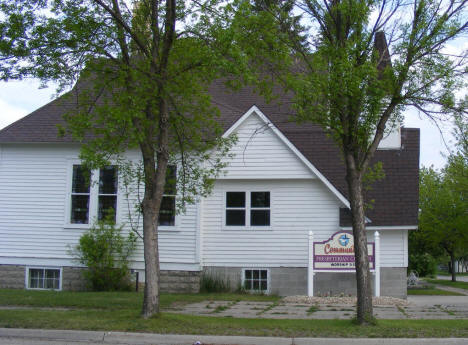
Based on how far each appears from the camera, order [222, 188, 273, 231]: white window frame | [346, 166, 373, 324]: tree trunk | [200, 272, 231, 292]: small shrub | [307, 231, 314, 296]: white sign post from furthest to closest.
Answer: [222, 188, 273, 231]: white window frame, [200, 272, 231, 292]: small shrub, [307, 231, 314, 296]: white sign post, [346, 166, 373, 324]: tree trunk

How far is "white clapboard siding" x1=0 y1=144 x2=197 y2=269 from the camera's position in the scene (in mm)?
17984

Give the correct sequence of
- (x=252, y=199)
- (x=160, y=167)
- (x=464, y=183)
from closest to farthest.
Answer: (x=160, y=167)
(x=252, y=199)
(x=464, y=183)

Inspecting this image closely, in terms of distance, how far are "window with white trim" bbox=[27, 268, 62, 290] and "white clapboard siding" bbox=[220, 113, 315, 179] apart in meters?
6.45

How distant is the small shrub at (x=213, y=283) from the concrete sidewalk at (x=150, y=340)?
7.93m

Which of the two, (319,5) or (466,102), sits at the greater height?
(319,5)

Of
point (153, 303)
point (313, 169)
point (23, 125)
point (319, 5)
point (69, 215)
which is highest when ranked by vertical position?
point (319, 5)

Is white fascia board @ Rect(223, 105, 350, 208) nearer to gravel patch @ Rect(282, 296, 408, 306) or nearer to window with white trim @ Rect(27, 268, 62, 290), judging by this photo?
gravel patch @ Rect(282, 296, 408, 306)

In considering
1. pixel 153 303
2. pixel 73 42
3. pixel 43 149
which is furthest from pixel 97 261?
pixel 73 42

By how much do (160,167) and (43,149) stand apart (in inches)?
346

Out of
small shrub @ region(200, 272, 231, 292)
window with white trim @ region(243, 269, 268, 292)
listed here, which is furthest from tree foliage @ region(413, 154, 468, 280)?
small shrub @ region(200, 272, 231, 292)

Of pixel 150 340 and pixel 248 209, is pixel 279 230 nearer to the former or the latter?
pixel 248 209

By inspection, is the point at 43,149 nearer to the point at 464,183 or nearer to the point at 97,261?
the point at 97,261

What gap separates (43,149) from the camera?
18.4 m

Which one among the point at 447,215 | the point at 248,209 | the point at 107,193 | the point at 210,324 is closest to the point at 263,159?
the point at 248,209
